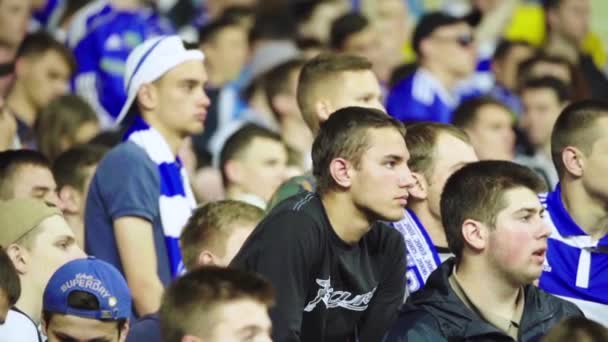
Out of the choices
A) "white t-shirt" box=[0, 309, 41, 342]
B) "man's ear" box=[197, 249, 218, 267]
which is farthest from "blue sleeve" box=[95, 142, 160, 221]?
"white t-shirt" box=[0, 309, 41, 342]

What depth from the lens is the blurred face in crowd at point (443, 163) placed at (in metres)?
7.53

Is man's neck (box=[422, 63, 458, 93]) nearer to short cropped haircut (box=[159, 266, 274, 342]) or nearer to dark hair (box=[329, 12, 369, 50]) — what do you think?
dark hair (box=[329, 12, 369, 50])

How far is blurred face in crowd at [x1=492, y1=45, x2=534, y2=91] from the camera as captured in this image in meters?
13.2

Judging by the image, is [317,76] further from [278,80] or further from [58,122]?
[278,80]

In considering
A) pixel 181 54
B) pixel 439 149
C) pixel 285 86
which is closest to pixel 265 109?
pixel 285 86

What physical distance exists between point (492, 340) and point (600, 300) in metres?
1.17

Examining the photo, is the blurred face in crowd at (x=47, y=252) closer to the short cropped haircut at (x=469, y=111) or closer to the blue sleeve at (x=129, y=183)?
the blue sleeve at (x=129, y=183)

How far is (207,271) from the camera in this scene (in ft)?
18.0

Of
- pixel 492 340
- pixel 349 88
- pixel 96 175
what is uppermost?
pixel 349 88

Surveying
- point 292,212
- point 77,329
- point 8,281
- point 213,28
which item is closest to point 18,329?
point 8,281

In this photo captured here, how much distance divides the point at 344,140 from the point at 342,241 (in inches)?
17.5

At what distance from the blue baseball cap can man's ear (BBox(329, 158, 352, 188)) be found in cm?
101

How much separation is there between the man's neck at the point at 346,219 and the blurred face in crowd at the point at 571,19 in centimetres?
720

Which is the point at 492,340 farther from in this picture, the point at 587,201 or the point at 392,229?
the point at 587,201
